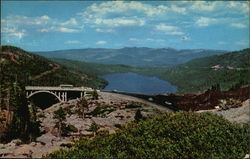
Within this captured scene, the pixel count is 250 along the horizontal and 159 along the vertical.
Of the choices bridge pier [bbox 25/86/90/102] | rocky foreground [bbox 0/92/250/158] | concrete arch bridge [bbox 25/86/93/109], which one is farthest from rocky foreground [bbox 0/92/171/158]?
concrete arch bridge [bbox 25/86/93/109]

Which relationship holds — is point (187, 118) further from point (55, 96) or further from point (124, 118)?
point (55, 96)

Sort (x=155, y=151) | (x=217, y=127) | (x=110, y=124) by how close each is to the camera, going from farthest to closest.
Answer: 1. (x=110, y=124)
2. (x=217, y=127)
3. (x=155, y=151)

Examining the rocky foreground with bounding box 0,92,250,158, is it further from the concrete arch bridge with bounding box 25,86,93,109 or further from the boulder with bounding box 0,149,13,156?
the concrete arch bridge with bounding box 25,86,93,109

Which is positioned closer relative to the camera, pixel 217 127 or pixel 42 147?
pixel 217 127

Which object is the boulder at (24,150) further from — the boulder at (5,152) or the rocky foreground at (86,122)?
the boulder at (5,152)

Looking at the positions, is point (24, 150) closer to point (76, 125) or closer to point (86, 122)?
point (76, 125)

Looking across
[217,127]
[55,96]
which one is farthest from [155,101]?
[217,127]

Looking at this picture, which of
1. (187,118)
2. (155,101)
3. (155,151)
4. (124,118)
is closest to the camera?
(155,151)

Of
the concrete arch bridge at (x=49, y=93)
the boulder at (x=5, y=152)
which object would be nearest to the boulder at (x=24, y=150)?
the boulder at (x=5, y=152)
